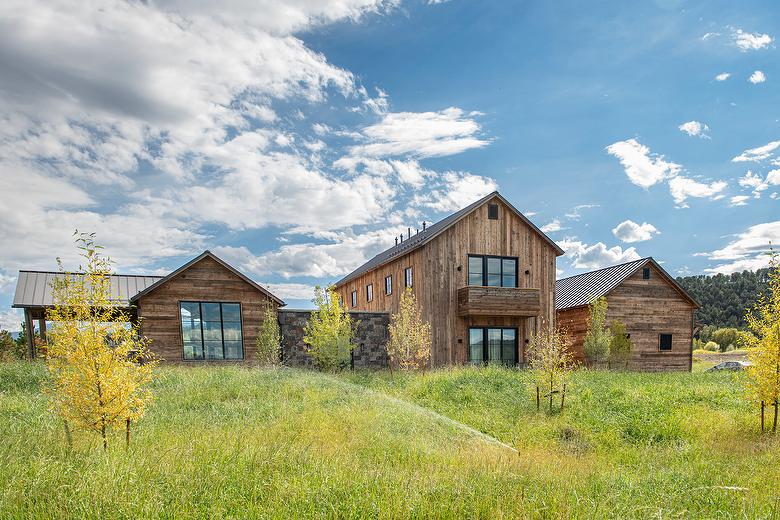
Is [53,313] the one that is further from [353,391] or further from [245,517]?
[353,391]

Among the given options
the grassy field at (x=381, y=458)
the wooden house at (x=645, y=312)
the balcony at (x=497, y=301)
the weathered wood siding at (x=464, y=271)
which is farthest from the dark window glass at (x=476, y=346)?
the grassy field at (x=381, y=458)

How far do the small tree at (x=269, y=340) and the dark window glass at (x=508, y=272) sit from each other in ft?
37.9

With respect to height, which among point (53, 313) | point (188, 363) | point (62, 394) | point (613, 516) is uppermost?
point (53, 313)

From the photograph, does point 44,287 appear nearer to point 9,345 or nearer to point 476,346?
point 9,345

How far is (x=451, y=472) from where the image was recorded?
602 cm

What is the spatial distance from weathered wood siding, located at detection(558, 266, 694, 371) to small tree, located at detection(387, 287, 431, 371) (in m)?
10.8

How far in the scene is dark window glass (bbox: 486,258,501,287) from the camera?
72.6 feet

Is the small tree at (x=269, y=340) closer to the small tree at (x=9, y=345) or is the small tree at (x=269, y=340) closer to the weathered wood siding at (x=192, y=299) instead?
the weathered wood siding at (x=192, y=299)

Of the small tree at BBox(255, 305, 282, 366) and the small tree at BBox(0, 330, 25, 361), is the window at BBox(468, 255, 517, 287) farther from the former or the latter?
the small tree at BBox(0, 330, 25, 361)

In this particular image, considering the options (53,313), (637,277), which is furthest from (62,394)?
(637,277)

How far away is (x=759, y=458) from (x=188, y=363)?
19.5m

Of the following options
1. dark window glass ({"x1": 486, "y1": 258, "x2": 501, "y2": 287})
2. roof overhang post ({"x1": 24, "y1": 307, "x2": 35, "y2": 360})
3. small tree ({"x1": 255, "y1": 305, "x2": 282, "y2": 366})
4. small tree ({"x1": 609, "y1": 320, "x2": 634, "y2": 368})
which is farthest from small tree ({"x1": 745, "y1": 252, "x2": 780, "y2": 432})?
roof overhang post ({"x1": 24, "y1": 307, "x2": 35, "y2": 360})

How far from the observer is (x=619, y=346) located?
2388 cm

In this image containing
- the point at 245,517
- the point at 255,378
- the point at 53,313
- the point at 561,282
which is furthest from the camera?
the point at 561,282
